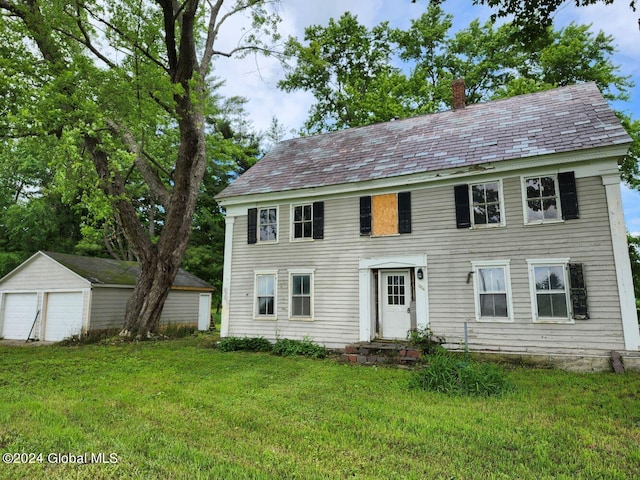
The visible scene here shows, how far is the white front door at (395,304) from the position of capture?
403 inches

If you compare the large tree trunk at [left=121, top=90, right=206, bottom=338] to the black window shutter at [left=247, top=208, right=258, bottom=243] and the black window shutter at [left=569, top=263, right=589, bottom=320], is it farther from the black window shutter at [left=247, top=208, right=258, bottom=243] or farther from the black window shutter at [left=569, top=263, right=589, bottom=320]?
the black window shutter at [left=569, top=263, right=589, bottom=320]

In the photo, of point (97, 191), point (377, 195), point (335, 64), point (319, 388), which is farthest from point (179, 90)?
point (335, 64)

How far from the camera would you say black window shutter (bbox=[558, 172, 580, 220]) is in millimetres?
8594

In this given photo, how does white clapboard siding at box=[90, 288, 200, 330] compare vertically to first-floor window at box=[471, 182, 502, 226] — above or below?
below

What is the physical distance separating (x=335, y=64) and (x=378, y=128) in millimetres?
13808

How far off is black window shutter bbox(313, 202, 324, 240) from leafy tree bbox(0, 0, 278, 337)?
194 inches

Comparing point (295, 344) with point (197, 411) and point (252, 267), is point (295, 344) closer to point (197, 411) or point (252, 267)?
point (252, 267)

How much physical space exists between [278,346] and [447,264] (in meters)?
5.03

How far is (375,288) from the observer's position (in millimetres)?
10703

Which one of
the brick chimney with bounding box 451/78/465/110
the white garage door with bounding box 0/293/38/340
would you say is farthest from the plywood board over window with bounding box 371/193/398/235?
the white garage door with bounding box 0/293/38/340

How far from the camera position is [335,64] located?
25469mm

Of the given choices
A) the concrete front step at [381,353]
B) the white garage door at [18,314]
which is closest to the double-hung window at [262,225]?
the concrete front step at [381,353]

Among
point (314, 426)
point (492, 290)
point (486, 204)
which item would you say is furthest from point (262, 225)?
point (314, 426)

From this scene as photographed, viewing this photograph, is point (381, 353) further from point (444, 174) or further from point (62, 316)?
point (62, 316)
